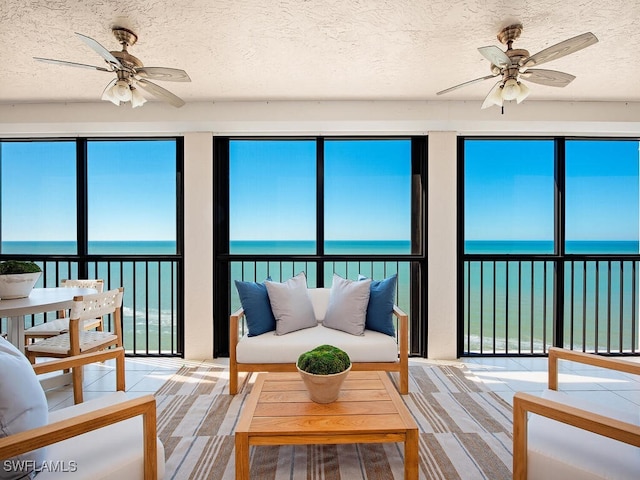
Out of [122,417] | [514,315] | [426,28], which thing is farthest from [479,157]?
[122,417]

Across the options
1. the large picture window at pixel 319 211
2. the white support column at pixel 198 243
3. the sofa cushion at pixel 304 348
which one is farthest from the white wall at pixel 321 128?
the sofa cushion at pixel 304 348

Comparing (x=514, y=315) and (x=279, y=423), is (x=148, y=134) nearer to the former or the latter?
(x=279, y=423)

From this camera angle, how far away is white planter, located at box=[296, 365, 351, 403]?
5.56 feet

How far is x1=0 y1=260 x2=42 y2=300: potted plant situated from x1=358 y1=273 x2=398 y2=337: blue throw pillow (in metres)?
2.65

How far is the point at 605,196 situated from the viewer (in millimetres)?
4457

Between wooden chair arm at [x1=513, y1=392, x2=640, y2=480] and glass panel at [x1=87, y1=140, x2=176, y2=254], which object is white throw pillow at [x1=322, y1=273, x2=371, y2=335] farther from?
glass panel at [x1=87, y1=140, x2=176, y2=254]

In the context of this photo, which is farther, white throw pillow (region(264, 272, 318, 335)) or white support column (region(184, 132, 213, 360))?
white support column (region(184, 132, 213, 360))

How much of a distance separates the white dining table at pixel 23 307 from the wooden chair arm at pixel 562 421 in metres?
2.80

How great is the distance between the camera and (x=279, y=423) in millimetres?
1585

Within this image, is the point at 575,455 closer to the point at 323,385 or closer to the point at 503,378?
the point at 323,385

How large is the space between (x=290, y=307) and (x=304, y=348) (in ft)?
1.32

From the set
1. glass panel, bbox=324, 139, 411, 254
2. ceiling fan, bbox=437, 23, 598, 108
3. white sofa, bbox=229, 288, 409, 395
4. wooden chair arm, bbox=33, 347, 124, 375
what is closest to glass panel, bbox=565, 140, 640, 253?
glass panel, bbox=324, 139, 411, 254

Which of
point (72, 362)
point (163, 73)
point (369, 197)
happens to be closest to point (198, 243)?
point (163, 73)

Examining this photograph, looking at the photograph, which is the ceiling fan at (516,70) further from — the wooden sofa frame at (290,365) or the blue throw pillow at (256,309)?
the blue throw pillow at (256,309)
